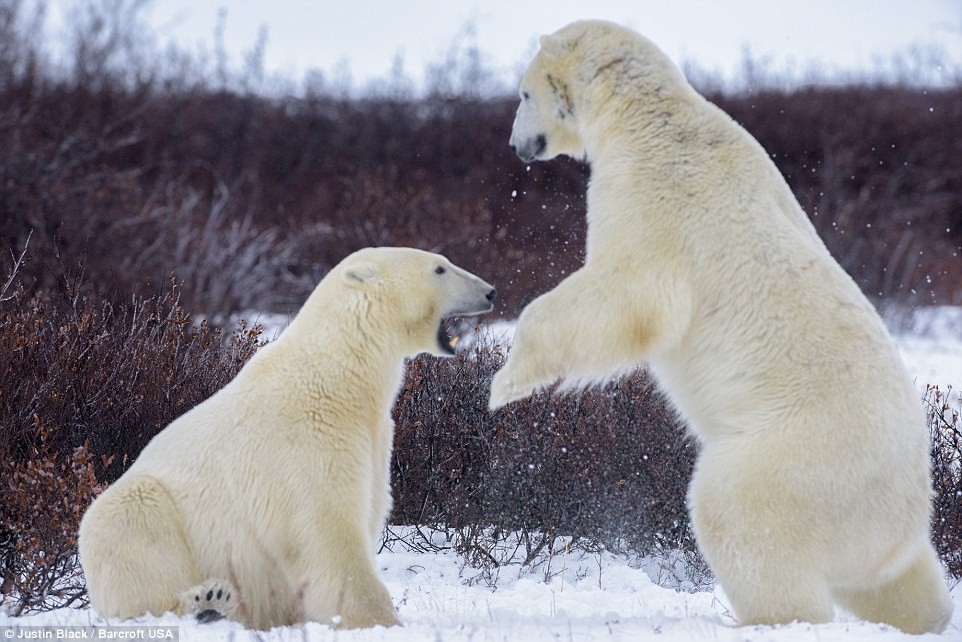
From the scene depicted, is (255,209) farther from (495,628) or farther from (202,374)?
(495,628)

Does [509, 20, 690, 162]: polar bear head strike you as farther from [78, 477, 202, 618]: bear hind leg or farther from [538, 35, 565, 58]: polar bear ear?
[78, 477, 202, 618]: bear hind leg

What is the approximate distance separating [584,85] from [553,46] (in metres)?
0.17

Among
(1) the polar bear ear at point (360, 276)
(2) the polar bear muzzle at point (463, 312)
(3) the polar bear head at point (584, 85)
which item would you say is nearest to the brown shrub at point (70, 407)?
(1) the polar bear ear at point (360, 276)

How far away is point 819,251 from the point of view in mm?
2816

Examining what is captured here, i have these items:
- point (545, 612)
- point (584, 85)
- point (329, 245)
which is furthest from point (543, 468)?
point (329, 245)

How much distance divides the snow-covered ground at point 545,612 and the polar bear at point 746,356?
0.56 ft

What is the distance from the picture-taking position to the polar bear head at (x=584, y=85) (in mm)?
3043

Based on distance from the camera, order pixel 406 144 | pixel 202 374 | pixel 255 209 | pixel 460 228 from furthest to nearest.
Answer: pixel 406 144 < pixel 255 209 < pixel 460 228 < pixel 202 374

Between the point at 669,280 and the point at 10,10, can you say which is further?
the point at 10,10

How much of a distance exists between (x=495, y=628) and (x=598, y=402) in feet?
6.35

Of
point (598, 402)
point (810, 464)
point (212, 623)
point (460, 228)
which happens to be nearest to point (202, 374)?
point (598, 402)

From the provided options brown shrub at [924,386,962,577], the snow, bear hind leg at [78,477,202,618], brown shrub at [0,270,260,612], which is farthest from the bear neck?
brown shrub at [924,386,962,577]

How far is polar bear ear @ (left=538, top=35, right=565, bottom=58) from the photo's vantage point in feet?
10.5

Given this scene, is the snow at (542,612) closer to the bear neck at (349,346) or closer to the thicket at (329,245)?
the thicket at (329,245)
